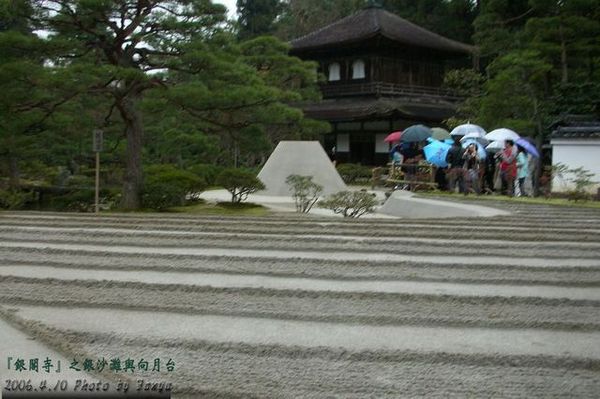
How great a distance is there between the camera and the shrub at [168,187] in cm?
1338

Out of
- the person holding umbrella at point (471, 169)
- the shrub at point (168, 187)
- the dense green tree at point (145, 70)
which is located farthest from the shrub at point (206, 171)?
the person holding umbrella at point (471, 169)

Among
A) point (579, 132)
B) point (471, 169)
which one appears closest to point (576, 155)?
point (579, 132)

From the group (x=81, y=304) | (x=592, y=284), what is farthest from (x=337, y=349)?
(x=592, y=284)

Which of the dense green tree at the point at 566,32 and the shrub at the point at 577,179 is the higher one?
the dense green tree at the point at 566,32

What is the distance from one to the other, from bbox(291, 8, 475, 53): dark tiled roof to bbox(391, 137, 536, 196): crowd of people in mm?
14312

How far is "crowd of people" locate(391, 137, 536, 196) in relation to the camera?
534 inches

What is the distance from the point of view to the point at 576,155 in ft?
51.6

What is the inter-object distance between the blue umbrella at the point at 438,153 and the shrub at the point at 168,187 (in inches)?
225

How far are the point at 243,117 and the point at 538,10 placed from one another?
1418 cm

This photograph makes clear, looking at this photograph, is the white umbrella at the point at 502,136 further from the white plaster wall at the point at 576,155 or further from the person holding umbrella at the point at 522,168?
the white plaster wall at the point at 576,155

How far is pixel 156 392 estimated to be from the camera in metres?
2.85

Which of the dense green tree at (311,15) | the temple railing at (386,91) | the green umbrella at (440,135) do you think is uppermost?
the dense green tree at (311,15)

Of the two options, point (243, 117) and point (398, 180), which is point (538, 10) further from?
point (243, 117)

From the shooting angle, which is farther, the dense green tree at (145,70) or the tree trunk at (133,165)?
the tree trunk at (133,165)
